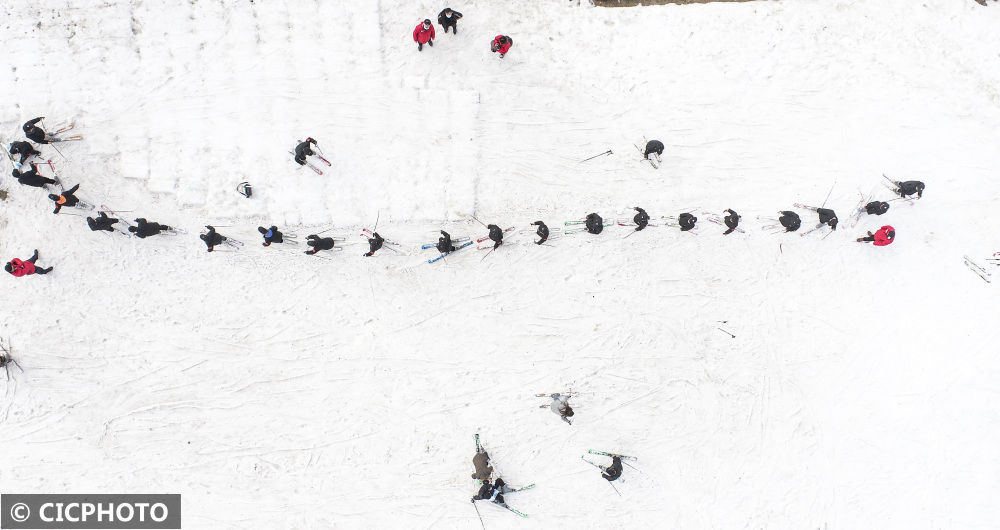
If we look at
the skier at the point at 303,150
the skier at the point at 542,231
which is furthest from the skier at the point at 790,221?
the skier at the point at 303,150

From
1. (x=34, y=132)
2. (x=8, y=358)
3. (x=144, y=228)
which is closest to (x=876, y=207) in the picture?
(x=144, y=228)

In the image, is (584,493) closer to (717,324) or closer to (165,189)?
(717,324)

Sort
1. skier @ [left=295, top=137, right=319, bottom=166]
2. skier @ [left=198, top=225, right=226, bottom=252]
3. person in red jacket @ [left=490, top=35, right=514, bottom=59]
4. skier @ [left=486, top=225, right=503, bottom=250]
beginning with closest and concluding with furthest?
skier @ [left=198, top=225, right=226, bottom=252]
skier @ [left=295, top=137, right=319, bottom=166]
skier @ [left=486, top=225, right=503, bottom=250]
person in red jacket @ [left=490, top=35, right=514, bottom=59]

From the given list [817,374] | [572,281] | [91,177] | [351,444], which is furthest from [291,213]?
[817,374]

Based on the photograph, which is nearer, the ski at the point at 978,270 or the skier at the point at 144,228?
the skier at the point at 144,228

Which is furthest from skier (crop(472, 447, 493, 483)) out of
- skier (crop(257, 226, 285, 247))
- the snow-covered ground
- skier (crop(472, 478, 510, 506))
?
skier (crop(257, 226, 285, 247))
